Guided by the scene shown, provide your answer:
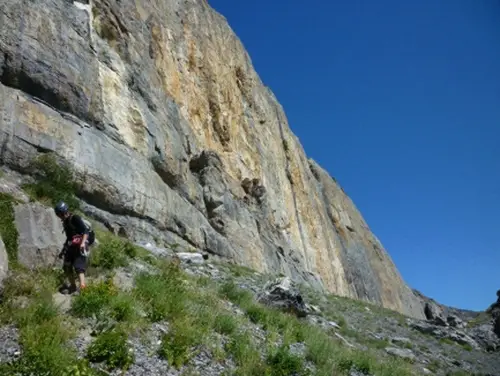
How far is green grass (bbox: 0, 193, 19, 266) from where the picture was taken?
785cm

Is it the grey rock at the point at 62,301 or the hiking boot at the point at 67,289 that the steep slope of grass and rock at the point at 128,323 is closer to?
the grey rock at the point at 62,301

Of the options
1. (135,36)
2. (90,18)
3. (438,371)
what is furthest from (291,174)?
(438,371)

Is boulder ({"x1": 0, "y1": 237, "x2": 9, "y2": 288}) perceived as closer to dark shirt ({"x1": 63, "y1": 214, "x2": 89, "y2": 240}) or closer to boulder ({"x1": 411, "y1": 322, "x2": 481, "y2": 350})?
dark shirt ({"x1": 63, "y1": 214, "x2": 89, "y2": 240})

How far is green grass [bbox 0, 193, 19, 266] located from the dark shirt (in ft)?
2.72

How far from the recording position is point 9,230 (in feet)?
26.6

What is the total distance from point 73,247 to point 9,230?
1.17 meters

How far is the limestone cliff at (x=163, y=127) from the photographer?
48.5 feet

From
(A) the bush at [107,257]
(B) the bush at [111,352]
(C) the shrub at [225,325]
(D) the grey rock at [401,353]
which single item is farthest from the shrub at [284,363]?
(D) the grey rock at [401,353]

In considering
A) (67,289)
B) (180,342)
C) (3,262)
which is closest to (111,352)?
(180,342)

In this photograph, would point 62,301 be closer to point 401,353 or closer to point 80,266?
point 80,266

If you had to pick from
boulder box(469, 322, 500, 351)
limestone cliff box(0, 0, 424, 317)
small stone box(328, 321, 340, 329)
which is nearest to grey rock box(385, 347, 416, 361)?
small stone box(328, 321, 340, 329)

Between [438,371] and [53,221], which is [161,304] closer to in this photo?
[53,221]

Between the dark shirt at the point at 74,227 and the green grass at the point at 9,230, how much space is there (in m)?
0.83

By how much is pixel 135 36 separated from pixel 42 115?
31.8ft
